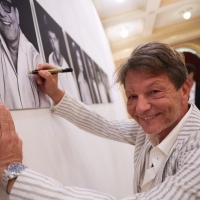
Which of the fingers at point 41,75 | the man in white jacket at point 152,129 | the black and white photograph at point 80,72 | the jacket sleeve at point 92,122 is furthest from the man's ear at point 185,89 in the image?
the black and white photograph at point 80,72

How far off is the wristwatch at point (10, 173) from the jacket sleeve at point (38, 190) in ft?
0.04

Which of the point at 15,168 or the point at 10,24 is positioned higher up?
the point at 10,24

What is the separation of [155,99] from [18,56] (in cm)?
54

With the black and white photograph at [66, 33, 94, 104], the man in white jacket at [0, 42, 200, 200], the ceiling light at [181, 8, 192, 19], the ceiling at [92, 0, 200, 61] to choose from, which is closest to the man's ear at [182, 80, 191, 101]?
the man in white jacket at [0, 42, 200, 200]

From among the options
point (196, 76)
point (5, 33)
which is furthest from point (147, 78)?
point (196, 76)

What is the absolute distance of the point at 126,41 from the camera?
6797 mm

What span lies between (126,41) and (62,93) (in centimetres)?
581

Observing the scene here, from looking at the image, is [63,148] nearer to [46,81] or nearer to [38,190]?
[46,81]

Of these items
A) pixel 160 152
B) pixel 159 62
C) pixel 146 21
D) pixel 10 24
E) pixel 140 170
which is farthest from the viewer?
pixel 146 21

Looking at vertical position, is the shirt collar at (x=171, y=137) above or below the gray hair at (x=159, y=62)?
below

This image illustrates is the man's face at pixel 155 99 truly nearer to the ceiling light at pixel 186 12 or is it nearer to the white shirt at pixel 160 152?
the white shirt at pixel 160 152

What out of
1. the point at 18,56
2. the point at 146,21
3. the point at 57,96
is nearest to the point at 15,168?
the point at 18,56

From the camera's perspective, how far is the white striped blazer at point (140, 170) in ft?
2.28

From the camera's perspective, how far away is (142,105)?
1.07 m
